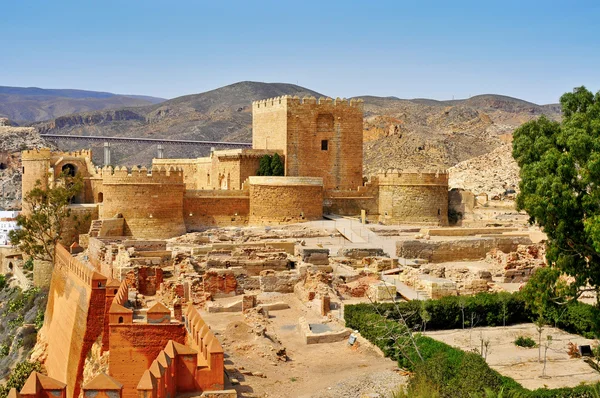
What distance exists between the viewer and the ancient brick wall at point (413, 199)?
37.8 m

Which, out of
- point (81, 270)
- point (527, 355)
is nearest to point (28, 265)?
point (81, 270)

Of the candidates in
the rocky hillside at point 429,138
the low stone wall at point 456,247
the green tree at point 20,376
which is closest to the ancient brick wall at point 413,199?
the low stone wall at point 456,247

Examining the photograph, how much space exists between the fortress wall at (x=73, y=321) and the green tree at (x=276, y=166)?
13.2 metres

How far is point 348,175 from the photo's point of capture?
4006 cm

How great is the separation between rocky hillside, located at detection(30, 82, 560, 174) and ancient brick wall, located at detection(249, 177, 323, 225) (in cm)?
2451

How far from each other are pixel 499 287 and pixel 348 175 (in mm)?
17816

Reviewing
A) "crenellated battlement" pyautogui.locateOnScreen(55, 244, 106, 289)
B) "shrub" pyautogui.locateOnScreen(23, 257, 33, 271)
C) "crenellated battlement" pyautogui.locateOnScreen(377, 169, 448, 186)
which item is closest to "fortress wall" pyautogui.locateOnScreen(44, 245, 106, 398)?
"crenellated battlement" pyautogui.locateOnScreen(55, 244, 106, 289)

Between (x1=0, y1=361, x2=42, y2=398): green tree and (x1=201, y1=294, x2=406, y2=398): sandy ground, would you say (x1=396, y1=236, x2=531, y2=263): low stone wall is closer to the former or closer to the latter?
(x1=201, y1=294, x2=406, y2=398): sandy ground

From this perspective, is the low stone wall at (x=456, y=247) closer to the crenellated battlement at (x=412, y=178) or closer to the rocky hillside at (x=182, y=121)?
the crenellated battlement at (x=412, y=178)

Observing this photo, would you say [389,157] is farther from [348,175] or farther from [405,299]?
[405,299]

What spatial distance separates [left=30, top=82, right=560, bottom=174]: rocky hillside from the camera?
221 feet

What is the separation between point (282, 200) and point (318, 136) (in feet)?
18.0

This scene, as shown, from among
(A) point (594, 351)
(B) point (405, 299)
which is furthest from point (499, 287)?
(A) point (594, 351)

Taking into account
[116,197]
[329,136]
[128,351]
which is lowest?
[128,351]
